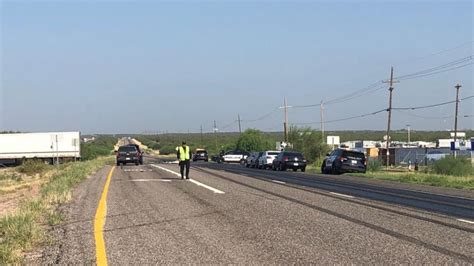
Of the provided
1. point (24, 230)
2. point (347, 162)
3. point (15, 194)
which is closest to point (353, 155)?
point (347, 162)

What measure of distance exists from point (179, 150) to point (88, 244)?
757 inches

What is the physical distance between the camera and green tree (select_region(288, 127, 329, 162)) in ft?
240

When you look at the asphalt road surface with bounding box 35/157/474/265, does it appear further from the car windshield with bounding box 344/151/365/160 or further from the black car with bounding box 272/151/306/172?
the black car with bounding box 272/151/306/172

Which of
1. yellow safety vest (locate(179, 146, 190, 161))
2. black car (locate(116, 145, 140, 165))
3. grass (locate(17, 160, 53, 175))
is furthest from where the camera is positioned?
grass (locate(17, 160, 53, 175))

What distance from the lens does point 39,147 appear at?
78.4m

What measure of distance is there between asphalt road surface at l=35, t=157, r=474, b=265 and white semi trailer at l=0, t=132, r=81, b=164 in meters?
58.5

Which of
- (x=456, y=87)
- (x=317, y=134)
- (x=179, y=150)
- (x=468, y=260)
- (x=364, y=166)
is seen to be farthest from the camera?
(x=317, y=134)

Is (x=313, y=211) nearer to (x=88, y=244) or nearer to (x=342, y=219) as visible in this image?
(x=342, y=219)

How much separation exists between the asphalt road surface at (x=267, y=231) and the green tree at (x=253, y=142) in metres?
84.0

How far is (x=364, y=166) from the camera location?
43.5 m

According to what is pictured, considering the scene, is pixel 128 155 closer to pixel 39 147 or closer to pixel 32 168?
pixel 32 168

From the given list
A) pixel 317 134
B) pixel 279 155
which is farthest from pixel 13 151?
pixel 279 155

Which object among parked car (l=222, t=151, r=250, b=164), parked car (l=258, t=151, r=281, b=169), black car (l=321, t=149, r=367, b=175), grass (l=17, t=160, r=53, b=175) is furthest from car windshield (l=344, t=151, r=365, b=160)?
parked car (l=222, t=151, r=250, b=164)

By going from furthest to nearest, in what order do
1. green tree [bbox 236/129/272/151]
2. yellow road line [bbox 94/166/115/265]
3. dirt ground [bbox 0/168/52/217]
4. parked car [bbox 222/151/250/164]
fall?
green tree [bbox 236/129/272/151], parked car [bbox 222/151/250/164], dirt ground [bbox 0/168/52/217], yellow road line [bbox 94/166/115/265]
